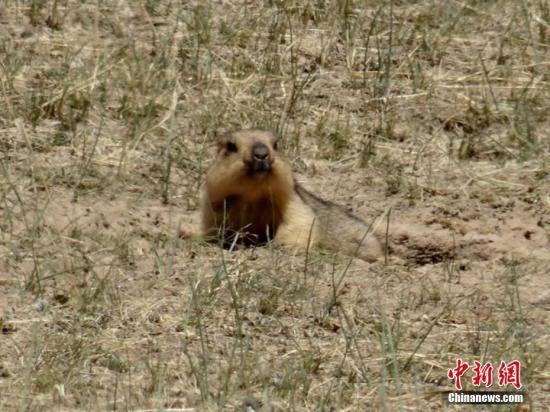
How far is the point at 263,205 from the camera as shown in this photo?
8.02 meters

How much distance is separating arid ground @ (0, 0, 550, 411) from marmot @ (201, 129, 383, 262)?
289 mm

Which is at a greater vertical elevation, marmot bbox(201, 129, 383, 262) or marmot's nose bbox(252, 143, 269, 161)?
marmot's nose bbox(252, 143, 269, 161)

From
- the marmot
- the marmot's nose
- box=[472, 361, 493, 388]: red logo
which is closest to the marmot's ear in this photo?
the marmot

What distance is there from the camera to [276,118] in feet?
30.6

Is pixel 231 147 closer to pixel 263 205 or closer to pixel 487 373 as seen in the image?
pixel 263 205

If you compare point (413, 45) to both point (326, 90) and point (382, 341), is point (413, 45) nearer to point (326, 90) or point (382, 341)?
point (326, 90)

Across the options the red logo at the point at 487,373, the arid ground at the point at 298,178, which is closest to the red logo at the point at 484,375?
the red logo at the point at 487,373

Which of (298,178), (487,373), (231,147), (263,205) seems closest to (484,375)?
(487,373)

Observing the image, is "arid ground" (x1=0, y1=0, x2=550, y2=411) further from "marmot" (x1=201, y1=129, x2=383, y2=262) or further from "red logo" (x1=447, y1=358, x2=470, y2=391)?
"marmot" (x1=201, y1=129, x2=383, y2=262)

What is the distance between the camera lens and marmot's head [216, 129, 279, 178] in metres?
7.75

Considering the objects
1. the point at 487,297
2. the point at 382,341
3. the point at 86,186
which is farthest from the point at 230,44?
the point at 382,341

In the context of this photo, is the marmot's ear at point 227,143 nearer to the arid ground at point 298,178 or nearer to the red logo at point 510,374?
the arid ground at point 298,178

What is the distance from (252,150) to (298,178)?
128cm

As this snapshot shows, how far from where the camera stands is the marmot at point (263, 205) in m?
7.84
